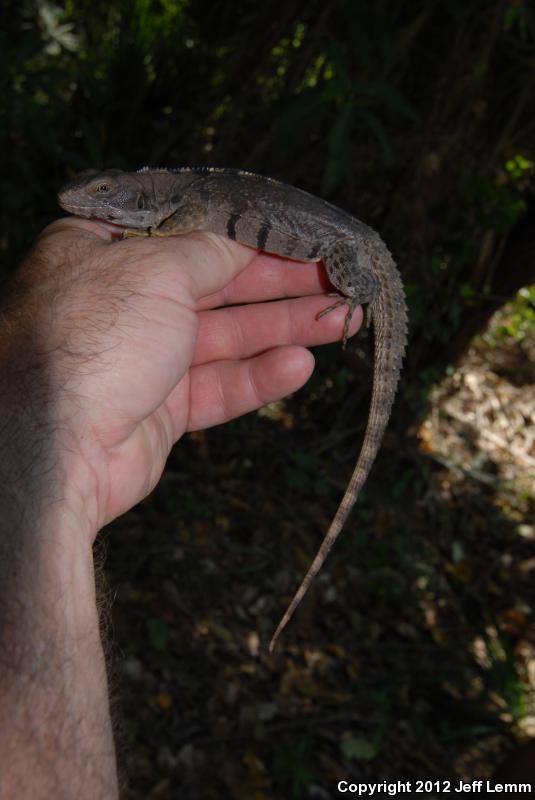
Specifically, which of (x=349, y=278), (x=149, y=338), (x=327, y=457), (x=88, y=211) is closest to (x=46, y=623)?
(x=149, y=338)

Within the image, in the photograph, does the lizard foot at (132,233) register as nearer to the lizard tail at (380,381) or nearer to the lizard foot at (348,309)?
the lizard foot at (348,309)

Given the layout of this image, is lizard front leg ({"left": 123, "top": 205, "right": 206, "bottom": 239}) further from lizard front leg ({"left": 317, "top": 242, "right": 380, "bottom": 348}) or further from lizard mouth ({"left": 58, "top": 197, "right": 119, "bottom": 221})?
lizard front leg ({"left": 317, "top": 242, "right": 380, "bottom": 348})

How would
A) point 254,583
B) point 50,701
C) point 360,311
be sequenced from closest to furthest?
point 50,701, point 360,311, point 254,583

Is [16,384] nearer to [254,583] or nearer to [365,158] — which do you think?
[254,583]

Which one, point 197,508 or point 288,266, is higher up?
point 288,266

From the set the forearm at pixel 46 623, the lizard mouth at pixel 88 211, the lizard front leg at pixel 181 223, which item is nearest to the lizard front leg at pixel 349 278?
the lizard front leg at pixel 181 223

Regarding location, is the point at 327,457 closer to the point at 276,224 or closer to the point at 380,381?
the point at 380,381

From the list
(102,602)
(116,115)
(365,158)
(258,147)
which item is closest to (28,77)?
(116,115)
